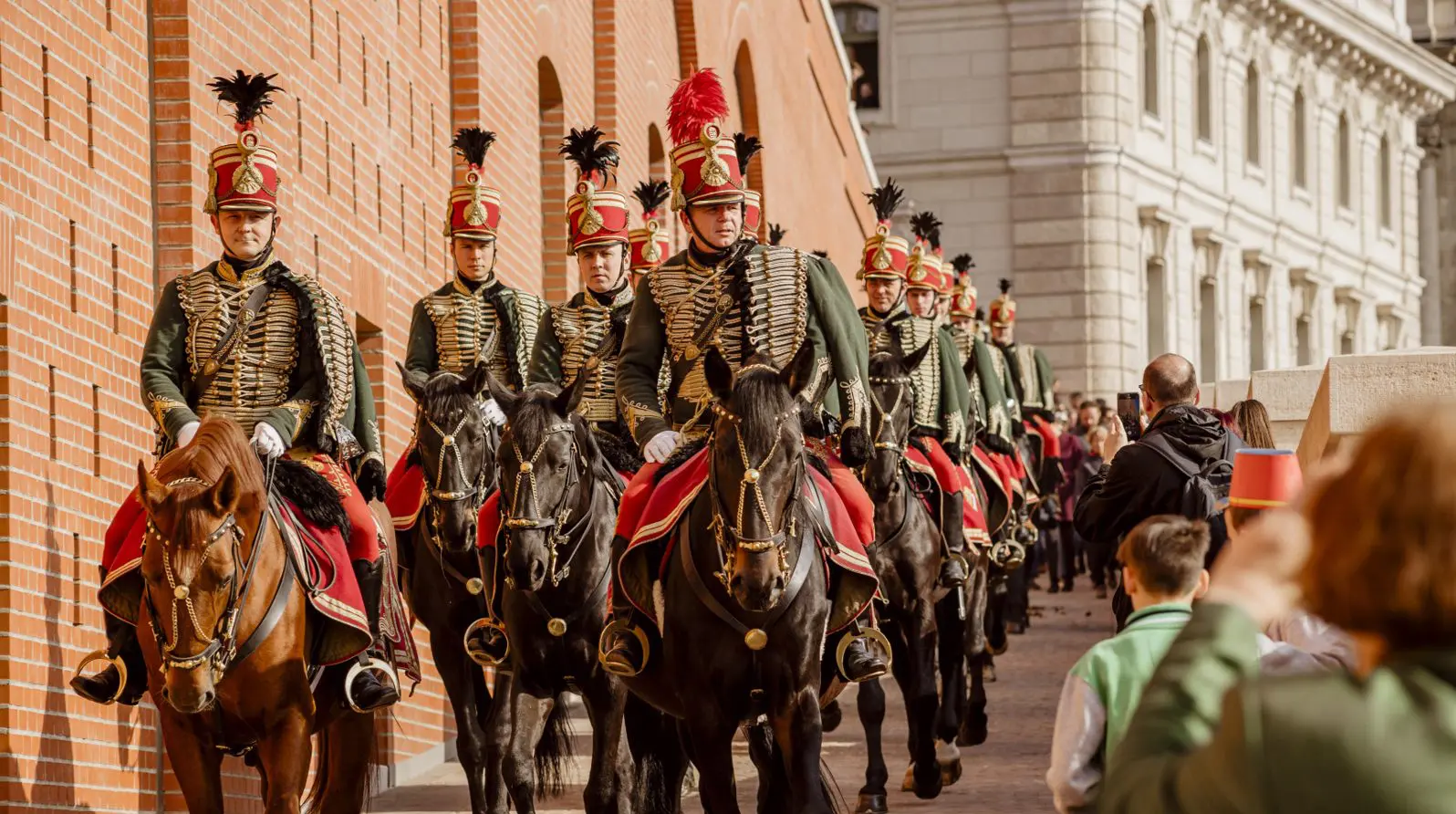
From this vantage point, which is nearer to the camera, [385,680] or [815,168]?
[385,680]

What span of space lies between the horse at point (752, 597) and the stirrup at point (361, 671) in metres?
1.15

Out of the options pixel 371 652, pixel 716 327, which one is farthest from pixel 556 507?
pixel 716 327

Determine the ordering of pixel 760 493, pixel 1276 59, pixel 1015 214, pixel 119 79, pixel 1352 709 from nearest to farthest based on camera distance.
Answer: pixel 1352 709 < pixel 760 493 < pixel 119 79 < pixel 1015 214 < pixel 1276 59

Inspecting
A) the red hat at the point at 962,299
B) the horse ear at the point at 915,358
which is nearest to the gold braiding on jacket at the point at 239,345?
the horse ear at the point at 915,358

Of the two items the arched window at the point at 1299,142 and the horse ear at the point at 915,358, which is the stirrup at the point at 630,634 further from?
the arched window at the point at 1299,142

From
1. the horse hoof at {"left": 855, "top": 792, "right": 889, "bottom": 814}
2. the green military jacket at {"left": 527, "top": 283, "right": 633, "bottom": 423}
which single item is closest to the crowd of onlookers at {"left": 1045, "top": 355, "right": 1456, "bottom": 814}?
the horse hoof at {"left": 855, "top": 792, "right": 889, "bottom": 814}

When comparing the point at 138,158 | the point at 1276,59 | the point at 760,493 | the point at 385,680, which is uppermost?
the point at 1276,59

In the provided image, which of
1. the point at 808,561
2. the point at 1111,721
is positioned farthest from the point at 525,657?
the point at 1111,721

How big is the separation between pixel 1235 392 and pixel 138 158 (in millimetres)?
13136

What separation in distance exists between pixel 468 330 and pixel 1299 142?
174 ft

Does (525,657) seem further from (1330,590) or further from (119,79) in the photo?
(1330,590)

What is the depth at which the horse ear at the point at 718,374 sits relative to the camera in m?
8.78

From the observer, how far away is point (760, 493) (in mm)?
8508

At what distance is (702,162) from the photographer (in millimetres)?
10070
